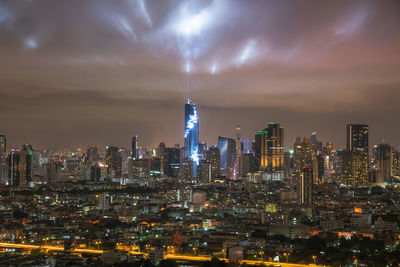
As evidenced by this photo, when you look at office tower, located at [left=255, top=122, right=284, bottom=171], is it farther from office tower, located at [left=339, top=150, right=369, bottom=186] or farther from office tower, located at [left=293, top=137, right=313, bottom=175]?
office tower, located at [left=339, top=150, right=369, bottom=186]

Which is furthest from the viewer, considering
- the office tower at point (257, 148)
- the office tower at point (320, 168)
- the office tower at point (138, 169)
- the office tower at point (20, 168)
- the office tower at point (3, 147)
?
the office tower at point (257, 148)

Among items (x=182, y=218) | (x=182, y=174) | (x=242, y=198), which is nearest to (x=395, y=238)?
(x=182, y=218)

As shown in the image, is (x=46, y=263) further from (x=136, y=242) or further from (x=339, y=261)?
(x=339, y=261)

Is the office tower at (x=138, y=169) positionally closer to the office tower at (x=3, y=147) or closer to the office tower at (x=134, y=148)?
the office tower at (x=134, y=148)

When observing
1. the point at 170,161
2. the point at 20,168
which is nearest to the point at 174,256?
the point at 20,168

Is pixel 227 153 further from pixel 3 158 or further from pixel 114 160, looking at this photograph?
pixel 3 158

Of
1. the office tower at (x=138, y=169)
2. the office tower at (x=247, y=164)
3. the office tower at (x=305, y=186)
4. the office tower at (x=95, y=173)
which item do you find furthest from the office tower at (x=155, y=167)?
the office tower at (x=305, y=186)

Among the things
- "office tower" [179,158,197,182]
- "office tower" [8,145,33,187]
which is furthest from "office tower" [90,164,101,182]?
"office tower" [8,145,33,187]
